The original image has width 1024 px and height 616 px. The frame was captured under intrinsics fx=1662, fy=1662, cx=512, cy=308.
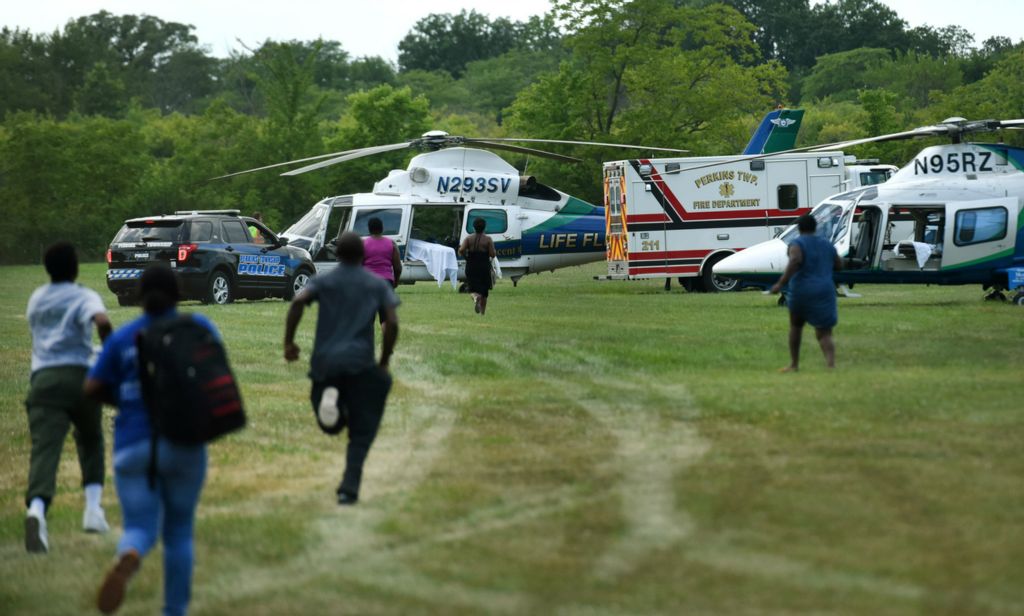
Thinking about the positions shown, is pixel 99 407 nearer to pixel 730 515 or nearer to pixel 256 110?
pixel 730 515

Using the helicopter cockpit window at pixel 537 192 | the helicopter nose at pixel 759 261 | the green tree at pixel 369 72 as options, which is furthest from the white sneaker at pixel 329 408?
the green tree at pixel 369 72

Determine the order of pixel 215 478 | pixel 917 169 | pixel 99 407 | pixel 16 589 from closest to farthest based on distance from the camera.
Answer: pixel 16 589, pixel 99 407, pixel 215 478, pixel 917 169

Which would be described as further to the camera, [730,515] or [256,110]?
[256,110]

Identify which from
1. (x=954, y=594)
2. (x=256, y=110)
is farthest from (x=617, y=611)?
(x=256, y=110)

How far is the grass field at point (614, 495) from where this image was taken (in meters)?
7.45

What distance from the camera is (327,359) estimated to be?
964cm

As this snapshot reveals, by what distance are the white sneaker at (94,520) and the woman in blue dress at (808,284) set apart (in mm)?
8251

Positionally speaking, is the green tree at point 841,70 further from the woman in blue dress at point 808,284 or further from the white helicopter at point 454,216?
the woman in blue dress at point 808,284

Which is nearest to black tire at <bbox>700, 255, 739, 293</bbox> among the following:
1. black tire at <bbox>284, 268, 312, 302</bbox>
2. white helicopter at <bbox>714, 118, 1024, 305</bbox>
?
white helicopter at <bbox>714, 118, 1024, 305</bbox>

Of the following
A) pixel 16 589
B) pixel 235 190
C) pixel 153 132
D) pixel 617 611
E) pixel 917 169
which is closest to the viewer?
pixel 617 611

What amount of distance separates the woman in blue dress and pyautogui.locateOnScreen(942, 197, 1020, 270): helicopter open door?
1084 cm

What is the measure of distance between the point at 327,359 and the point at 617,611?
127 inches

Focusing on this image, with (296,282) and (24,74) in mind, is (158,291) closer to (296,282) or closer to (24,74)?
(296,282)

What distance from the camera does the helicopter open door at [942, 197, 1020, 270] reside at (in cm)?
2641
